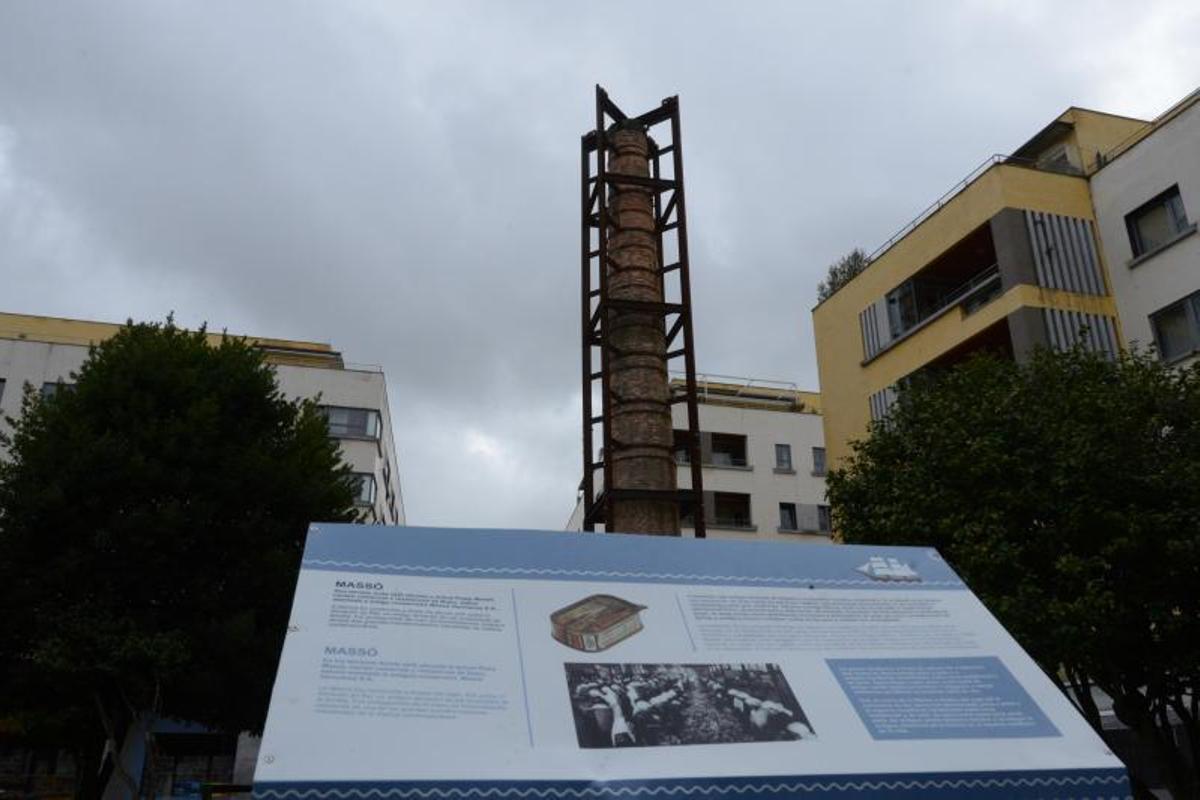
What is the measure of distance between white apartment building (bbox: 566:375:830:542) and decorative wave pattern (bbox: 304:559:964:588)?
32.6 meters

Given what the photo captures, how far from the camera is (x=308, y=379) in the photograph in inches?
1374

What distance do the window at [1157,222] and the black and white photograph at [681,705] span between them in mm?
19678

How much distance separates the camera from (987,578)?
37.7 ft

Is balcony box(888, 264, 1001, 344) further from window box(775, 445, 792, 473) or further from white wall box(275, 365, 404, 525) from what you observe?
white wall box(275, 365, 404, 525)

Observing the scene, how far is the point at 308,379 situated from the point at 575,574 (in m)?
31.7

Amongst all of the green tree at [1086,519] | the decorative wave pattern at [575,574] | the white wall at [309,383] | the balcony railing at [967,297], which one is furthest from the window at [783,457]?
the decorative wave pattern at [575,574]

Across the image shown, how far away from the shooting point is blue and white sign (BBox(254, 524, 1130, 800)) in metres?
3.80

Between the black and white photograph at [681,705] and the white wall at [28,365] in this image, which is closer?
the black and white photograph at [681,705]

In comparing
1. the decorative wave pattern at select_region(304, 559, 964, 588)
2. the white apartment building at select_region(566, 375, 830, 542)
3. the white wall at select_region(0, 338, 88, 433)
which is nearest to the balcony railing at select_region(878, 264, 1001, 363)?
the white apartment building at select_region(566, 375, 830, 542)

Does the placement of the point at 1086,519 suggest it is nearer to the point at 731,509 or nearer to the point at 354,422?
the point at 354,422

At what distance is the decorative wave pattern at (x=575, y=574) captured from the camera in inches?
187

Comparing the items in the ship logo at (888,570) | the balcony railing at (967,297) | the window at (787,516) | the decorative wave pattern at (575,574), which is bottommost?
the decorative wave pattern at (575,574)

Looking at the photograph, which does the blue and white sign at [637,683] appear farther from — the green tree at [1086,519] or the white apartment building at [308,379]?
the white apartment building at [308,379]

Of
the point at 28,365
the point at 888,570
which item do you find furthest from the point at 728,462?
the point at 888,570
